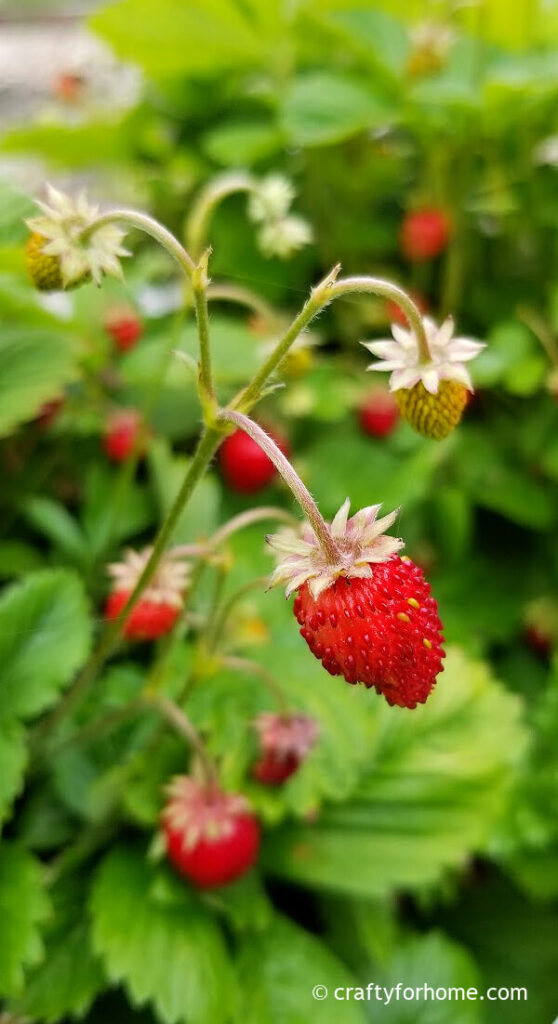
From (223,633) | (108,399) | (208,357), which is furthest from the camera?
(108,399)

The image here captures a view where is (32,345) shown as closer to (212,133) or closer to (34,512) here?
(34,512)

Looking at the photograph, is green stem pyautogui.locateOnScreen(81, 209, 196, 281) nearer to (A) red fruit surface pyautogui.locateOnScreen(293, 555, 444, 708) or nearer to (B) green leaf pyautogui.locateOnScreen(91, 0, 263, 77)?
(A) red fruit surface pyautogui.locateOnScreen(293, 555, 444, 708)

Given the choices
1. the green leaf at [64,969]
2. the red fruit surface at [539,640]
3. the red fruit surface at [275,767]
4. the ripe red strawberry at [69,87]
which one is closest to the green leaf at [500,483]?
the red fruit surface at [539,640]

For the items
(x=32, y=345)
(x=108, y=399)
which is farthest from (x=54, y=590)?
(x=108, y=399)

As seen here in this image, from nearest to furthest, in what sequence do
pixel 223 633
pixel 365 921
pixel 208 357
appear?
1. pixel 208 357
2. pixel 223 633
3. pixel 365 921

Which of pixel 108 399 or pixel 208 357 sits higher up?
pixel 208 357

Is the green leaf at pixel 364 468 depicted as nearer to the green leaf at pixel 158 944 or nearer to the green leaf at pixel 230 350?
the green leaf at pixel 230 350
